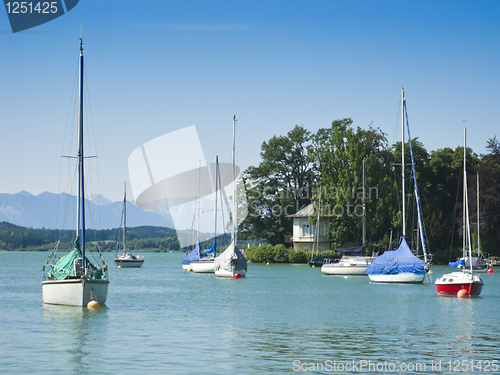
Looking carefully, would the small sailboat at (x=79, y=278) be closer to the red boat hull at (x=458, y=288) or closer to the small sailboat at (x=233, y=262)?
the red boat hull at (x=458, y=288)

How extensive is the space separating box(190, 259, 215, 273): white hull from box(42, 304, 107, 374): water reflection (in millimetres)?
39562

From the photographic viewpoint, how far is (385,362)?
22312 mm

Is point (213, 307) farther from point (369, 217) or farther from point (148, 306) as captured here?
point (369, 217)

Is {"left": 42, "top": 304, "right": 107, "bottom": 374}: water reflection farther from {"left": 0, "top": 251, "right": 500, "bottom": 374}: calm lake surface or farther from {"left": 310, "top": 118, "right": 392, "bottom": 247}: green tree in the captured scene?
{"left": 310, "top": 118, "right": 392, "bottom": 247}: green tree

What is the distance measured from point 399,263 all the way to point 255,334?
30.6 m

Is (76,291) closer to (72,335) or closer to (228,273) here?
(72,335)

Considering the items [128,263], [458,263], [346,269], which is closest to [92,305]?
[346,269]

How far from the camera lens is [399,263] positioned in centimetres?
5688

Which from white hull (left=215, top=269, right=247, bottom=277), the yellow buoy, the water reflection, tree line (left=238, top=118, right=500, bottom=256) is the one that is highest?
tree line (left=238, top=118, right=500, bottom=256)

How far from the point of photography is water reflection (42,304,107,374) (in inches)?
883

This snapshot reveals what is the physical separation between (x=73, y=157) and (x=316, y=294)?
63.2ft

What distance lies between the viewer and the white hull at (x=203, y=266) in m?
77.9

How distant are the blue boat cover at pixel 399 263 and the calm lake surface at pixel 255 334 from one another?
712 cm

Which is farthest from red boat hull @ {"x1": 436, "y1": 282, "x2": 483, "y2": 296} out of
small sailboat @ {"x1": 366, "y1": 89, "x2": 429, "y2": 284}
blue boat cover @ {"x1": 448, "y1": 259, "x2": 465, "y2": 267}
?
blue boat cover @ {"x1": 448, "y1": 259, "x2": 465, "y2": 267}
